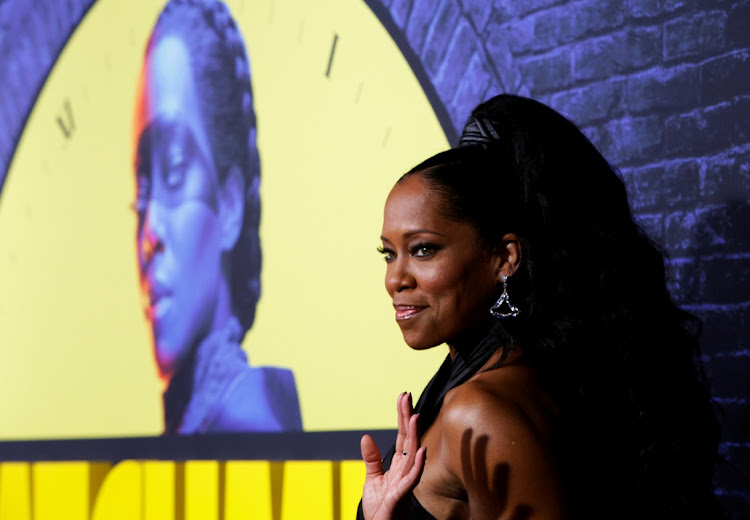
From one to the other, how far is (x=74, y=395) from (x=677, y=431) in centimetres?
279

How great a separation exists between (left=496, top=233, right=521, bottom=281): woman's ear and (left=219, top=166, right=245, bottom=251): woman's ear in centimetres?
173

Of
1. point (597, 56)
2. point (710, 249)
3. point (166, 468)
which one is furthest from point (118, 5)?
point (710, 249)

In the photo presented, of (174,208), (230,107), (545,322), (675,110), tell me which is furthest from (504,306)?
(174,208)

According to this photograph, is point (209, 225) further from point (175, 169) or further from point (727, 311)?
point (727, 311)

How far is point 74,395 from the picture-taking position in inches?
155

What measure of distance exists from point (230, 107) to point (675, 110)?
1.66 meters

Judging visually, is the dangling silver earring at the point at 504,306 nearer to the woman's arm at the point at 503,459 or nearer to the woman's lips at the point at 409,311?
the woman's lips at the point at 409,311

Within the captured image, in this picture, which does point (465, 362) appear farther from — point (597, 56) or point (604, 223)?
point (597, 56)

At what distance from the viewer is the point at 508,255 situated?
180cm

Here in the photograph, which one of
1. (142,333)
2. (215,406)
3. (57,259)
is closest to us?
(215,406)

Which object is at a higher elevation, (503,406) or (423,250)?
(423,250)

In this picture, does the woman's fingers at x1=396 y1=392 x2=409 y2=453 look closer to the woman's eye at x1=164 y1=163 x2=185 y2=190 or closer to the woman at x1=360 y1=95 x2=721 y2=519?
the woman at x1=360 y1=95 x2=721 y2=519

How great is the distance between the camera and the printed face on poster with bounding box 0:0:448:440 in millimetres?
3014

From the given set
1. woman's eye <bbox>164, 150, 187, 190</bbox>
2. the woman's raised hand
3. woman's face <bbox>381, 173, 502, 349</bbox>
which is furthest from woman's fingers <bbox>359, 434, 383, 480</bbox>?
woman's eye <bbox>164, 150, 187, 190</bbox>
